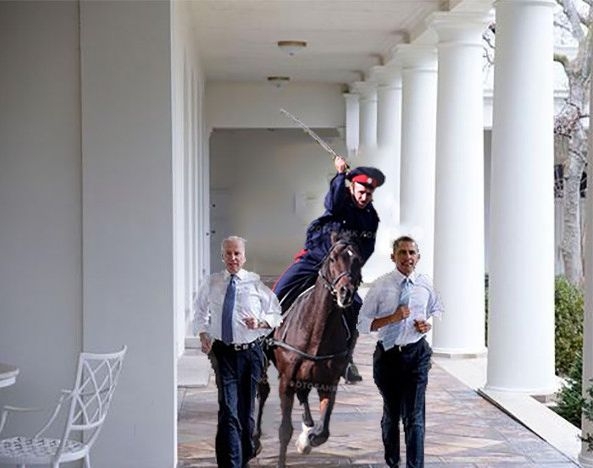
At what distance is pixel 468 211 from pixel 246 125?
9904mm

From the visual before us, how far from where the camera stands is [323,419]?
846cm

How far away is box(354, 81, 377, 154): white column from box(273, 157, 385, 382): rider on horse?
9.52m

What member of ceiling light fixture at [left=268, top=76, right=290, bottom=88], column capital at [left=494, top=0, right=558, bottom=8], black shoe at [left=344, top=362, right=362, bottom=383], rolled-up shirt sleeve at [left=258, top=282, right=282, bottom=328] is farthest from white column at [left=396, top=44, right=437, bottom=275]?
rolled-up shirt sleeve at [left=258, top=282, right=282, bottom=328]

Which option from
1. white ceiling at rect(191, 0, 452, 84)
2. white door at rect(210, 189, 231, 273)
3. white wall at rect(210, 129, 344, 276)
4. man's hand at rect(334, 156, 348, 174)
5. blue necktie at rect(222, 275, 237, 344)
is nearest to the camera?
blue necktie at rect(222, 275, 237, 344)

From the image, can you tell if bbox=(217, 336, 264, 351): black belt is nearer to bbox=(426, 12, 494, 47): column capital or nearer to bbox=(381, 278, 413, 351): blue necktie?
bbox=(381, 278, 413, 351): blue necktie

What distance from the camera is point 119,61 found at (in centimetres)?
772

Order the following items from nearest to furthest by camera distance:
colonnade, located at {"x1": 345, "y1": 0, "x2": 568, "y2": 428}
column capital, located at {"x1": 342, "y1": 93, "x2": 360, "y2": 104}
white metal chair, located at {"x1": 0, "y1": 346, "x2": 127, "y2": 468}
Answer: white metal chair, located at {"x1": 0, "y1": 346, "x2": 127, "y2": 468} → colonnade, located at {"x1": 345, "y1": 0, "x2": 568, "y2": 428} → column capital, located at {"x1": 342, "y1": 93, "x2": 360, "y2": 104}

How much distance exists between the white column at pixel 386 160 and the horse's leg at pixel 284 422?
114cm

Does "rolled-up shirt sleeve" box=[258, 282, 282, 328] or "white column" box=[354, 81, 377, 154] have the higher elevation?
"white column" box=[354, 81, 377, 154]

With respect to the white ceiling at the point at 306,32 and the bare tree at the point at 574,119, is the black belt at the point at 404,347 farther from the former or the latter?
the bare tree at the point at 574,119

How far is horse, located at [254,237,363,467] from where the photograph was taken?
8344mm

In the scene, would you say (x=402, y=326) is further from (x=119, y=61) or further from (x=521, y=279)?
(x=521, y=279)

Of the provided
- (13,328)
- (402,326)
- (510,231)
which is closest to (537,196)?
(510,231)

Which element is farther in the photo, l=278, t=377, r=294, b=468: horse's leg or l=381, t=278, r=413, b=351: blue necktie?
l=278, t=377, r=294, b=468: horse's leg
